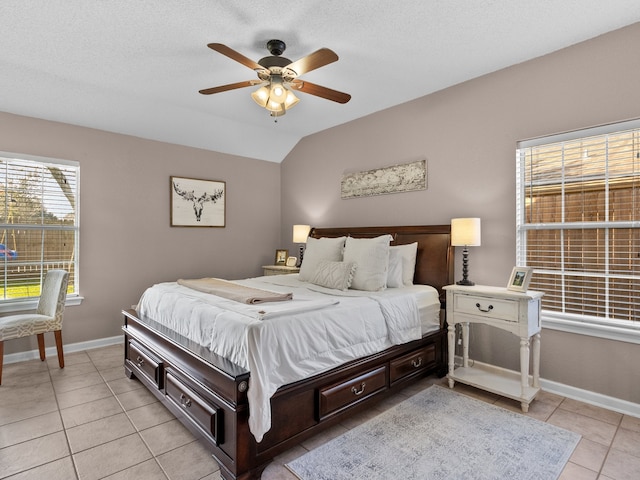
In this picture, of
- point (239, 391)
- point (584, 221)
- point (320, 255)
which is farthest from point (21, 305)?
point (584, 221)

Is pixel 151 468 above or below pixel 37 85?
below

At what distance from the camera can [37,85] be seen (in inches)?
129

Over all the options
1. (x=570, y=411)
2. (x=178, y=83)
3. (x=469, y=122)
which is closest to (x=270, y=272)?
(x=178, y=83)

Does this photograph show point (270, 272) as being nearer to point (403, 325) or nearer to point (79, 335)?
point (79, 335)

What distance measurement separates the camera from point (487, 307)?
2.75 m

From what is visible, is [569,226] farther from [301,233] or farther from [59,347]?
[59,347]

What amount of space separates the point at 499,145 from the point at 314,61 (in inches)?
75.2

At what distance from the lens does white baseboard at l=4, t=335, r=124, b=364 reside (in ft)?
11.7

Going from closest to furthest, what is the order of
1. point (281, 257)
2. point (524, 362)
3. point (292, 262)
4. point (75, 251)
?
point (524, 362)
point (75, 251)
point (292, 262)
point (281, 257)

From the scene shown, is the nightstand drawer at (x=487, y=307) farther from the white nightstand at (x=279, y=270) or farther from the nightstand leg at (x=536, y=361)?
the white nightstand at (x=279, y=270)

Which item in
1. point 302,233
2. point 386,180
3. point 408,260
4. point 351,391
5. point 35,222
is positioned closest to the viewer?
point 351,391

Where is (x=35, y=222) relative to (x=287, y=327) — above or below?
above

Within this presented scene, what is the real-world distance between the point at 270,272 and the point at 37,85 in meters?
3.27

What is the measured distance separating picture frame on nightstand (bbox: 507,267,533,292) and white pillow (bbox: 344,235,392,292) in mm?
1026
